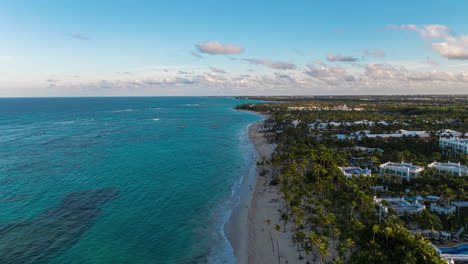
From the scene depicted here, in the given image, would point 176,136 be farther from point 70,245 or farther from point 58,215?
point 70,245

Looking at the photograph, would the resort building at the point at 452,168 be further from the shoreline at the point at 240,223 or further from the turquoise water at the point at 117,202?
the turquoise water at the point at 117,202

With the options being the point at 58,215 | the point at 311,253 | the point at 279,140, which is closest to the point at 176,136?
the point at 279,140

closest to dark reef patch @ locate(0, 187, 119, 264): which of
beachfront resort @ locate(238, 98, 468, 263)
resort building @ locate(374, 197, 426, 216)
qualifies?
beachfront resort @ locate(238, 98, 468, 263)

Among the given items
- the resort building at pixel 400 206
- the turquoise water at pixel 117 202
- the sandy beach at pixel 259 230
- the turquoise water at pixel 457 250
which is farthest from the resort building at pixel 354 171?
the turquoise water at pixel 457 250

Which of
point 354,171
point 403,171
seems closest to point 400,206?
point 354,171

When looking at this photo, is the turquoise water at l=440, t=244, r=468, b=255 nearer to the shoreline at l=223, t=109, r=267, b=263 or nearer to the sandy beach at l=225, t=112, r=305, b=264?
the sandy beach at l=225, t=112, r=305, b=264

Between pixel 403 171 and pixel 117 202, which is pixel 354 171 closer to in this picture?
pixel 403 171
